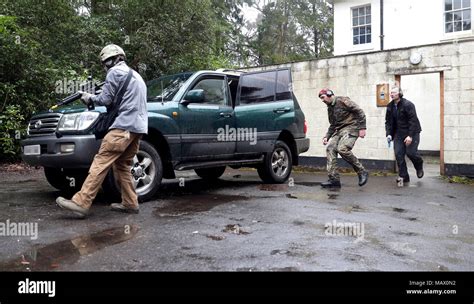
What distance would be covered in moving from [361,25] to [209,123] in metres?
13.9

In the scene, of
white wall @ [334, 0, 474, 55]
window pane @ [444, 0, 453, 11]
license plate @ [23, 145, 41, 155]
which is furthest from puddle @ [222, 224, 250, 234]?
window pane @ [444, 0, 453, 11]

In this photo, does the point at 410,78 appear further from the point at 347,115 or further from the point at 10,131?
the point at 10,131

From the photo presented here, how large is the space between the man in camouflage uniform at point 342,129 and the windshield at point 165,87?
2.59 metres

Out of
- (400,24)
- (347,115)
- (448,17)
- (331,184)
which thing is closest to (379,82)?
(347,115)

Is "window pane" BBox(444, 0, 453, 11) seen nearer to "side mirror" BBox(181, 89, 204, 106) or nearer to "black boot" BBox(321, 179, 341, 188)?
"black boot" BBox(321, 179, 341, 188)

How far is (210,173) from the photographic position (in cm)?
920

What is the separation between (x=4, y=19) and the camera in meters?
10.3

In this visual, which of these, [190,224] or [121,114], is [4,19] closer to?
[121,114]

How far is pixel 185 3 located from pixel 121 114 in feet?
33.2

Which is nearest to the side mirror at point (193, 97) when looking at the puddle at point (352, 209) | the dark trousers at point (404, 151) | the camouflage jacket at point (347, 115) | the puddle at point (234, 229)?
the puddle at point (234, 229)

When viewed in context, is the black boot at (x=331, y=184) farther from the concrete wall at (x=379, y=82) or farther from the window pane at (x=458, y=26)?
the window pane at (x=458, y=26)

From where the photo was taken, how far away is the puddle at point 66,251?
136 inches

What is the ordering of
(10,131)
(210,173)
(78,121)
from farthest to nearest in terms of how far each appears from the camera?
(10,131), (210,173), (78,121)
